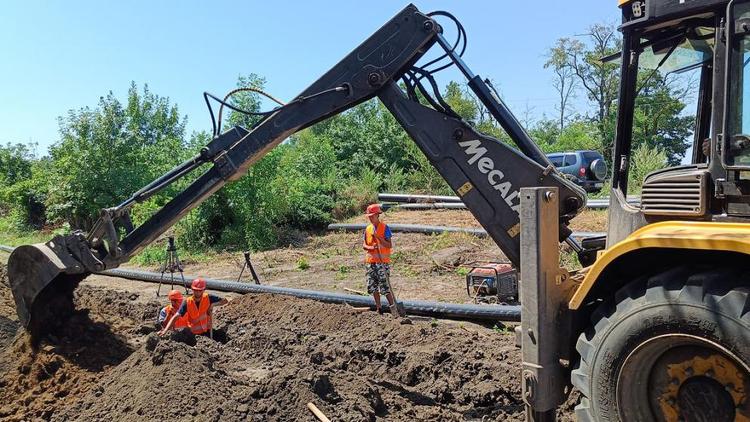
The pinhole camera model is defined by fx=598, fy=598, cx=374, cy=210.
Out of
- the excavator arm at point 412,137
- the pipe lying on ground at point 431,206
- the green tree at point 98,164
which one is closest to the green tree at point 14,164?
the green tree at point 98,164

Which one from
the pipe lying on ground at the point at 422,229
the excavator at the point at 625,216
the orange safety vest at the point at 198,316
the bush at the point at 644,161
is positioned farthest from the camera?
the pipe lying on ground at the point at 422,229

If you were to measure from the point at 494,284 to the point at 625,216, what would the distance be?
5650 millimetres

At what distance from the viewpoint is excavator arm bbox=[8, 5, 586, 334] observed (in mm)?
4691

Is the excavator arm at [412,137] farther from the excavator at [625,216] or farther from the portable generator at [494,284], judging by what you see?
the portable generator at [494,284]

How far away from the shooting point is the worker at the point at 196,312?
7004 millimetres

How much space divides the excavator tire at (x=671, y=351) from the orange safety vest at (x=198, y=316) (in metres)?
5.11

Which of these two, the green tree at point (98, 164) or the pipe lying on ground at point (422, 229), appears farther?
the green tree at point (98, 164)

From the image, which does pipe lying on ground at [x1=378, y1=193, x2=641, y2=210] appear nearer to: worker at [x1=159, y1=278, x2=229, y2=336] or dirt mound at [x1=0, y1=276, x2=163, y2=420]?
worker at [x1=159, y1=278, x2=229, y2=336]

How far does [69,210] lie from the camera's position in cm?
2191

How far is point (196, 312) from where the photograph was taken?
23.8 feet

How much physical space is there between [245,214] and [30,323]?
35.1 feet

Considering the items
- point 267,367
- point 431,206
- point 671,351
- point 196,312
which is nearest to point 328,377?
point 267,367

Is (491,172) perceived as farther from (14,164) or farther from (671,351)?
(14,164)

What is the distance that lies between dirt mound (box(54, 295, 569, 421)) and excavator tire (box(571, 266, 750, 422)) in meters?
1.79
